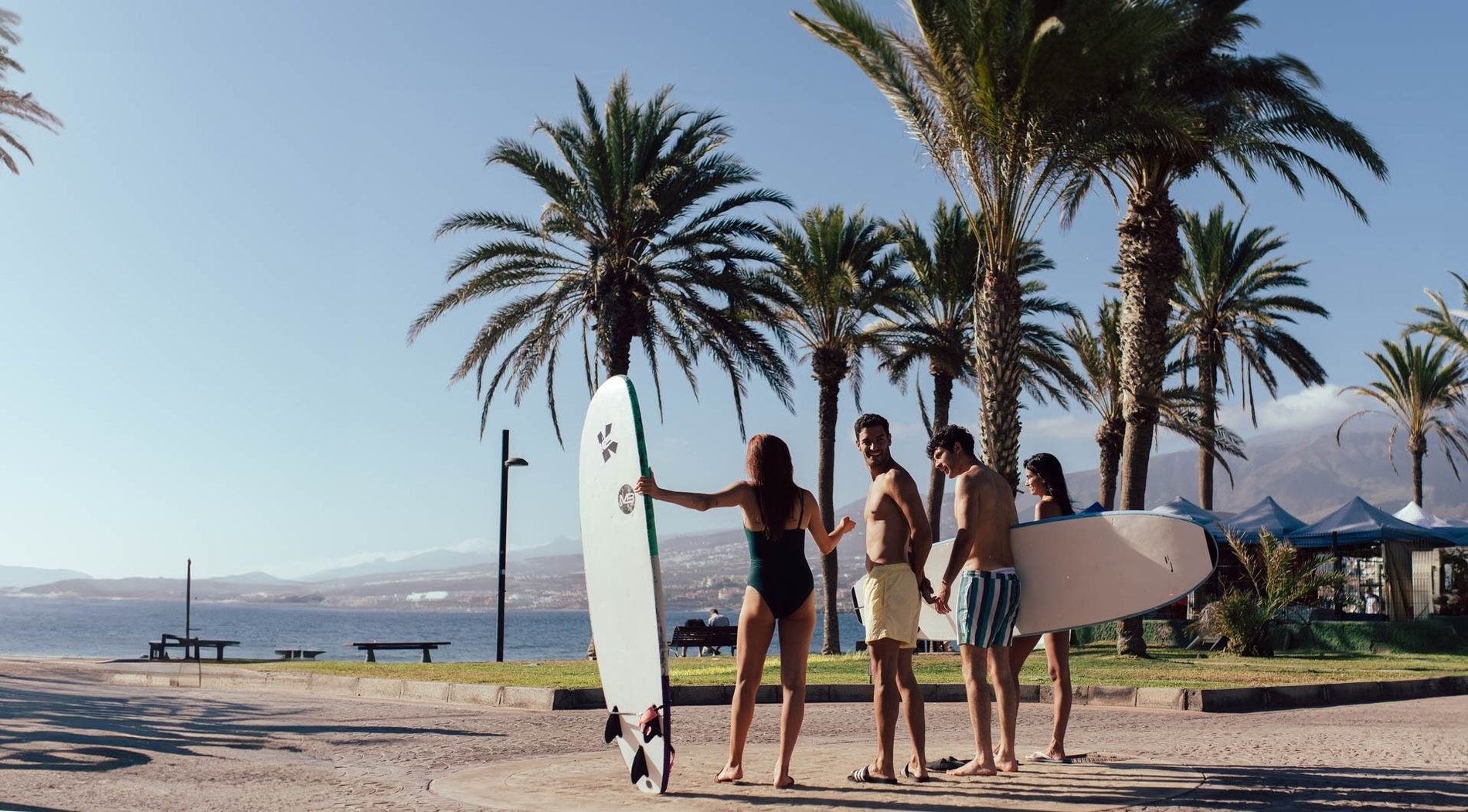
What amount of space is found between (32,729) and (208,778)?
133 inches

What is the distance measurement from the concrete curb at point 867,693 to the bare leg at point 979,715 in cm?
501

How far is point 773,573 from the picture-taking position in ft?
21.1

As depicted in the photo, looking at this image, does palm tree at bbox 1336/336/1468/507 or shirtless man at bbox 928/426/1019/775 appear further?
palm tree at bbox 1336/336/1468/507

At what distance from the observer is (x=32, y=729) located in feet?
30.8

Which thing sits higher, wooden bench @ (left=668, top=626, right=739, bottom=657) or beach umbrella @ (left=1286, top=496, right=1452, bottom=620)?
beach umbrella @ (left=1286, top=496, right=1452, bottom=620)

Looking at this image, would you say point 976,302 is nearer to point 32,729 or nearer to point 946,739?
point 946,739

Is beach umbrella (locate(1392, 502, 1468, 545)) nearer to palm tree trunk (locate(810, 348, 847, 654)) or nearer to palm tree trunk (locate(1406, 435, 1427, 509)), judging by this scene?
palm tree trunk (locate(1406, 435, 1427, 509))

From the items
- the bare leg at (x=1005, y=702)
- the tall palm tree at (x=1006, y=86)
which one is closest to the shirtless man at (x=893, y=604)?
the bare leg at (x=1005, y=702)

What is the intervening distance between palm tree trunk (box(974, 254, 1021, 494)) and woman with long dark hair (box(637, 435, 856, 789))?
12300mm

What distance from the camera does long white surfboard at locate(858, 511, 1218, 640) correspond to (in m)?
7.58

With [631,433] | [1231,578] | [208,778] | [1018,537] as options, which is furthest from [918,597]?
[1231,578]

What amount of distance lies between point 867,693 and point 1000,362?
21.5ft

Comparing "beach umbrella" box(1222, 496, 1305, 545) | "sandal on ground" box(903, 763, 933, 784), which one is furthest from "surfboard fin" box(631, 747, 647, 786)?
"beach umbrella" box(1222, 496, 1305, 545)

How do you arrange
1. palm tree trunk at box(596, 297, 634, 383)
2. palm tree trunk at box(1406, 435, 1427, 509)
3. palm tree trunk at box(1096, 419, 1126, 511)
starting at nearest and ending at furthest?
palm tree trunk at box(596, 297, 634, 383) < palm tree trunk at box(1096, 419, 1126, 511) < palm tree trunk at box(1406, 435, 1427, 509)
